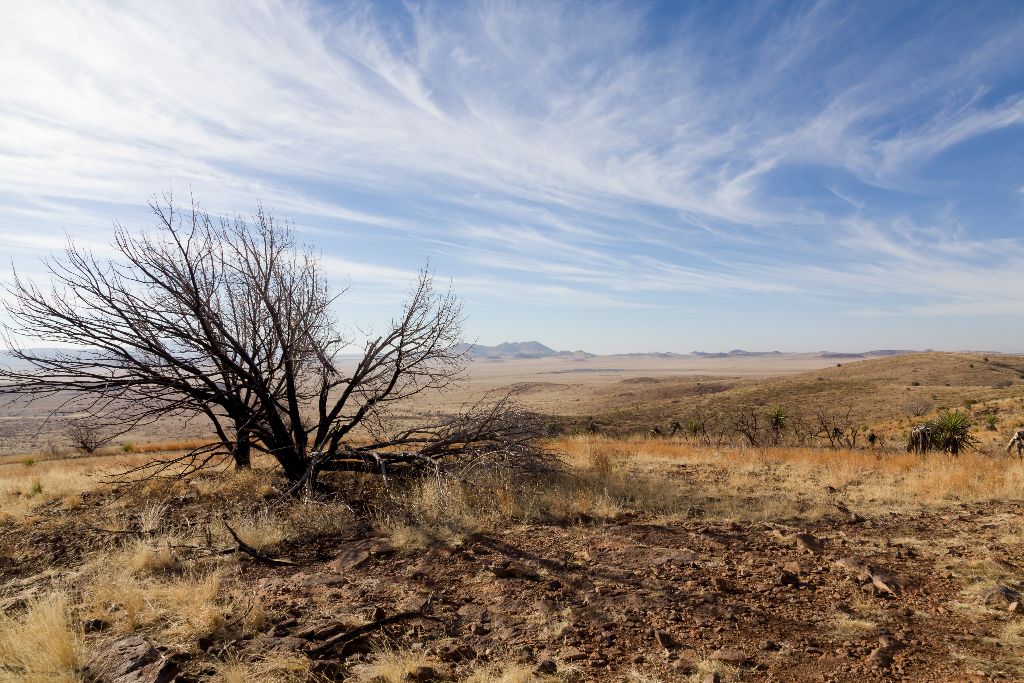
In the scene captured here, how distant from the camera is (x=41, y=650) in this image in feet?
13.2

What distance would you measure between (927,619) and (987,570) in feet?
5.17

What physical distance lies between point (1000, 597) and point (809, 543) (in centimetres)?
171

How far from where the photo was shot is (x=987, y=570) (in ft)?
17.8

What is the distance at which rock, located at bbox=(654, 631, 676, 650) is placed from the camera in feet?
13.5

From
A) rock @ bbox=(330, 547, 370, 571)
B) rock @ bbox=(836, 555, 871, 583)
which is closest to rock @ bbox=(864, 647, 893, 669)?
rock @ bbox=(836, 555, 871, 583)

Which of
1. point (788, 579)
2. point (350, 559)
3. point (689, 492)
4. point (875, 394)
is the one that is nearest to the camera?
point (788, 579)

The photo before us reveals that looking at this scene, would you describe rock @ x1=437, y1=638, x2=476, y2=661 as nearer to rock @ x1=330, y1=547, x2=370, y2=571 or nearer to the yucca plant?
rock @ x1=330, y1=547, x2=370, y2=571

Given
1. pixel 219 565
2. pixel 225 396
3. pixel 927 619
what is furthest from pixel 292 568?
pixel 927 619

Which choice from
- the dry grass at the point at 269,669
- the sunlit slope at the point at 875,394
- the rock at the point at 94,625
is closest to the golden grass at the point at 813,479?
the dry grass at the point at 269,669

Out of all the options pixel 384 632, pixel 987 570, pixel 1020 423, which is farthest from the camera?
pixel 1020 423

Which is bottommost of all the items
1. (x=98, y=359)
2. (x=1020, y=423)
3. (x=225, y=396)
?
(x=1020, y=423)

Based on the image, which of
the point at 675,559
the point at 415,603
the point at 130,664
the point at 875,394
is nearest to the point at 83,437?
the point at 130,664

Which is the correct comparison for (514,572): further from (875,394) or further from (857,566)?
(875,394)

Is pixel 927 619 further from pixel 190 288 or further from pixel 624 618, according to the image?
pixel 190 288
